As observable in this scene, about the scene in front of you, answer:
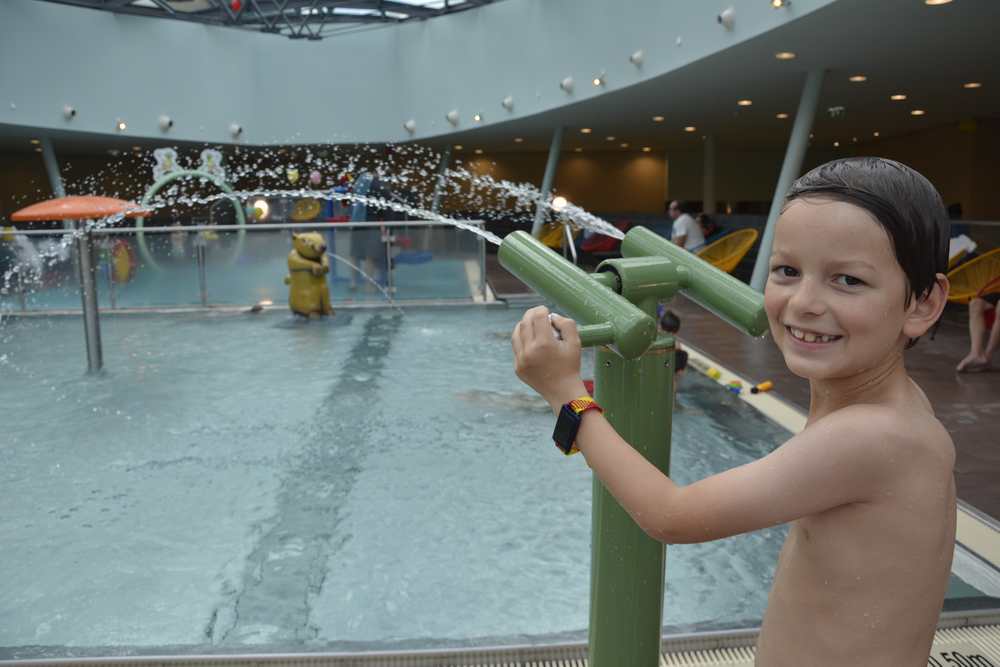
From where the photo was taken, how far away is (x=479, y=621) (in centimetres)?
269

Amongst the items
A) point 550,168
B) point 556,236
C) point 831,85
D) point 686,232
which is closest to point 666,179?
point 550,168

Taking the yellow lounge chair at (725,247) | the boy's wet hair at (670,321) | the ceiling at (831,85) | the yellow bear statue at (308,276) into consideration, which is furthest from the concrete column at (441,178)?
the boy's wet hair at (670,321)

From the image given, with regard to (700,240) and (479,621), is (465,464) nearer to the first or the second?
(479,621)

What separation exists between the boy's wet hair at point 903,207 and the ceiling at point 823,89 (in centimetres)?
710

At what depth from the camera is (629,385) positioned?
4.03 feet

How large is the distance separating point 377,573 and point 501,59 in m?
15.2

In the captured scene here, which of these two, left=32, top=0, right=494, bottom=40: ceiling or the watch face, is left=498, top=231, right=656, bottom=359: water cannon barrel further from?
left=32, top=0, right=494, bottom=40: ceiling

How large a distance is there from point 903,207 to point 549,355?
0.46m

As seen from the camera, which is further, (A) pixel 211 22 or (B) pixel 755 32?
(A) pixel 211 22

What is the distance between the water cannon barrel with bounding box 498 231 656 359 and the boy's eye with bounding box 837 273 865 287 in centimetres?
24

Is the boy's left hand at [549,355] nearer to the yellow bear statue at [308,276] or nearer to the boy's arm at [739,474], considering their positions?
the boy's arm at [739,474]

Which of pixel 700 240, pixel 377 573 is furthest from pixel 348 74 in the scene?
pixel 377 573

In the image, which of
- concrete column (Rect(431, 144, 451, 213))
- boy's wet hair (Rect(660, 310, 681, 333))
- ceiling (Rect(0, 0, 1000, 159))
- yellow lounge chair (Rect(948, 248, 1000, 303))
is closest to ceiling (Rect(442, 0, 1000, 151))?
ceiling (Rect(0, 0, 1000, 159))

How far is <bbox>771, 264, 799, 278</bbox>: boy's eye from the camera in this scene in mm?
1024
